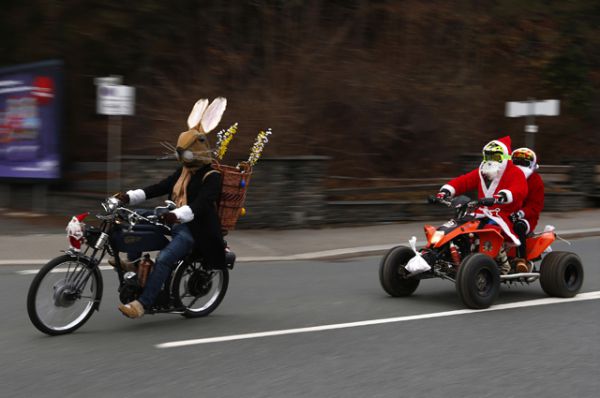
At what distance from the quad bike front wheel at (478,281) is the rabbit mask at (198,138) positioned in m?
2.69

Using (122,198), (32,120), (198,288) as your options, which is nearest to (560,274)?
(198,288)

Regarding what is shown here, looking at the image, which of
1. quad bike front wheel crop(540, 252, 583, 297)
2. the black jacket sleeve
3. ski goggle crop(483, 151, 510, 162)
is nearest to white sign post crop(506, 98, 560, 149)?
quad bike front wheel crop(540, 252, 583, 297)

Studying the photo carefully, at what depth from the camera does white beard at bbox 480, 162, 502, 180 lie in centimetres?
850

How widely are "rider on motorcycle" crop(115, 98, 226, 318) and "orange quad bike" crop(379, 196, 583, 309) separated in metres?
2.16

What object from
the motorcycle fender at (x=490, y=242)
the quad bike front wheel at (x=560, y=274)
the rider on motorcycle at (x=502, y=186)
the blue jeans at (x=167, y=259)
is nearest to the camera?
the blue jeans at (x=167, y=259)

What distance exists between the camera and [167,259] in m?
6.84

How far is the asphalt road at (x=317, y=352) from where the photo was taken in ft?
17.4

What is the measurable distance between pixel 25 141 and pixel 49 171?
911mm

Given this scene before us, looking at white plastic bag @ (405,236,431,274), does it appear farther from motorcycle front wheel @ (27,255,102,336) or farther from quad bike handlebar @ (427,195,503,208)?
motorcycle front wheel @ (27,255,102,336)

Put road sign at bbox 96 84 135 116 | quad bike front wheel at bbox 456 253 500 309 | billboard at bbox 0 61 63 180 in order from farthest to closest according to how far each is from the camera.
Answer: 1. billboard at bbox 0 61 63 180
2. road sign at bbox 96 84 135 116
3. quad bike front wheel at bbox 456 253 500 309

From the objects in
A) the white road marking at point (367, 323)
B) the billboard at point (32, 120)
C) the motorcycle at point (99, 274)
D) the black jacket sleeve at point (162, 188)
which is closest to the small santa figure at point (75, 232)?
the motorcycle at point (99, 274)

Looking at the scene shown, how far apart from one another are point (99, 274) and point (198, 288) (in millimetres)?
1040

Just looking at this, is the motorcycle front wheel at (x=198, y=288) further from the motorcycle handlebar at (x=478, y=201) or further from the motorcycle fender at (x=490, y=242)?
the motorcycle fender at (x=490, y=242)

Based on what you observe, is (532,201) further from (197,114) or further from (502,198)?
(197,114)
